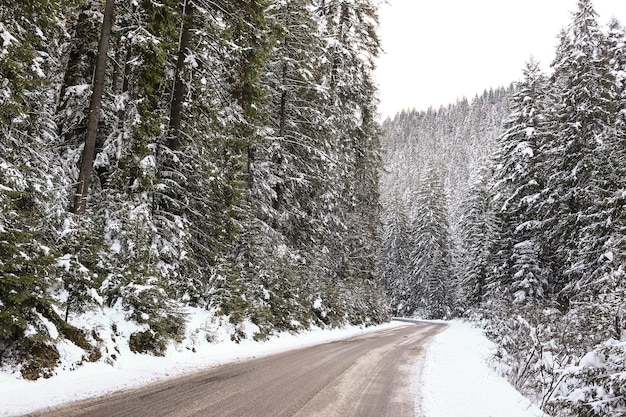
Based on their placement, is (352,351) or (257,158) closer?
(352,351)

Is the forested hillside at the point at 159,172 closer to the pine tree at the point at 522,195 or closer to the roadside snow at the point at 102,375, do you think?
the roadside snow at the point at 102,375

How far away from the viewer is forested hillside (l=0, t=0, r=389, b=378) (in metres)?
7.21

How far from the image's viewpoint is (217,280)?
42.7 ft

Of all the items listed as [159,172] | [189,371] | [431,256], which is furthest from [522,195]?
[431,256]

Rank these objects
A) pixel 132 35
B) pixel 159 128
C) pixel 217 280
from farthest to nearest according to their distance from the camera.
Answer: pixel 217 280, pixel 159 128, pixel 132 35

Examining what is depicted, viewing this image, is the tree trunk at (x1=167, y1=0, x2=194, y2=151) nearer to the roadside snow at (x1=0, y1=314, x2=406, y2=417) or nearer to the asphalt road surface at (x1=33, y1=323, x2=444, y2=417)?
the roadside snow at (x1=0, y1=314, x2=406, y2=417)

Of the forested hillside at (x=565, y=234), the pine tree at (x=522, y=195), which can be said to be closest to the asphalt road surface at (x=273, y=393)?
the forested hillside at (x=565, y=234)

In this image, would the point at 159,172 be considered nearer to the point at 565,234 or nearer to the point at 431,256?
the point at 565,234

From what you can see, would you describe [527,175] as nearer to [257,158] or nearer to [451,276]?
[257,158]

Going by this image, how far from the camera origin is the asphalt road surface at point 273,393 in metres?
5.23

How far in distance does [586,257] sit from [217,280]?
49.3 feet

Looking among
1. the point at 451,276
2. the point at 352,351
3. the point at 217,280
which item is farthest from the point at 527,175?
the point at 451,276

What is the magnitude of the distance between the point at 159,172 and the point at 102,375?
259 inches

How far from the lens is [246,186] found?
1583 centimetres
